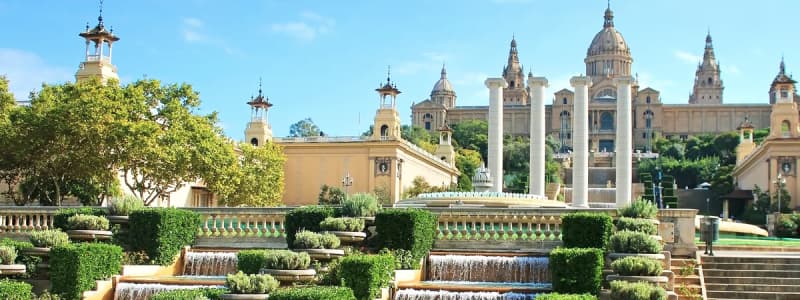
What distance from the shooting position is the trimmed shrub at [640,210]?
2144cm

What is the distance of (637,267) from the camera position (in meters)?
18.1

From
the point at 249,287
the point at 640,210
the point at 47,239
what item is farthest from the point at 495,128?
the point at 249,287

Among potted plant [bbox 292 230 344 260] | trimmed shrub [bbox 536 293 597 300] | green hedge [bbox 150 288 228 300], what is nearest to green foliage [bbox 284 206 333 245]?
potted plant [bbox 292 230 344 260]

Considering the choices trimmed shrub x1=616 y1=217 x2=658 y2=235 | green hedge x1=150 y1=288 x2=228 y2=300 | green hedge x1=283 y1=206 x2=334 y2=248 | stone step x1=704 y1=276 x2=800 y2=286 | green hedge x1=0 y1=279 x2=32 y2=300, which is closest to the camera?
green hedge x1=150 y1=288 x2=228 y2=300

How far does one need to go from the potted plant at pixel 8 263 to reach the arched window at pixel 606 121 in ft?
553

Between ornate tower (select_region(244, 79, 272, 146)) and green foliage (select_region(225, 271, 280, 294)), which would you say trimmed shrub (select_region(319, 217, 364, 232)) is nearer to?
green foliage (select_region(225, 271, 280, 294))

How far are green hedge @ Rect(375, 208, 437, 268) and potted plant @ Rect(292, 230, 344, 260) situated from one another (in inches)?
60.3

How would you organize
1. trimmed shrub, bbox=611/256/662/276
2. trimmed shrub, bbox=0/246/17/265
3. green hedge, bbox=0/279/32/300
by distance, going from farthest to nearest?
trimmed shrub, bbox=0/246/17/265 < green hedge, bbox=0/279/32/300 < trimmed shrub, bbox=611/256/662/276

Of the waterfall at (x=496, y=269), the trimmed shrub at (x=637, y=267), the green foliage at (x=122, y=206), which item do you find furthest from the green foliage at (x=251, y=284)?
the green foliage at (x=122, y=206)

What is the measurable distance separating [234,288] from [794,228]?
45809 mm

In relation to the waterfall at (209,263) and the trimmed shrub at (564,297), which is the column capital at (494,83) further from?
the trimmed shrub at (564,297)

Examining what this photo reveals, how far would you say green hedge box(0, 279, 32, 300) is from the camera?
19.5 m

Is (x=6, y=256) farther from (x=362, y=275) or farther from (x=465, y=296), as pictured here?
(x=465, y=296)

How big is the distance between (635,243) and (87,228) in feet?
Answer: 44.1
